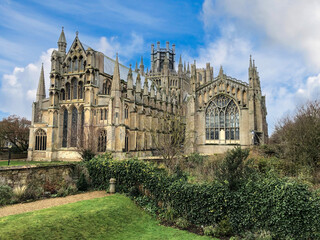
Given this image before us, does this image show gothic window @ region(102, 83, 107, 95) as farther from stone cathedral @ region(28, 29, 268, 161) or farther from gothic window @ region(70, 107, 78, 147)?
gothic window @ region(70, 107, 78, 147)

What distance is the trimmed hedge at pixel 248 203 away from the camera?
9.44 metres

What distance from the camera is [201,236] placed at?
10.7 meters

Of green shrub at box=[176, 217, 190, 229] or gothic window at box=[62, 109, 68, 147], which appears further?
gothic window at box=[62, 109, 68, 147]

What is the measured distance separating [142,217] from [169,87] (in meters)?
58.9

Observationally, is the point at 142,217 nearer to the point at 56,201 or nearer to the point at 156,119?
the point at 56,201

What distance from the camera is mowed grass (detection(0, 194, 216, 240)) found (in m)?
9.04

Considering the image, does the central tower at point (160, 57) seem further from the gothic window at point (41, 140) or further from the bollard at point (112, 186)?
the bollard at point (112, 186)

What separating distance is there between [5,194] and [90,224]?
6968 millimetres

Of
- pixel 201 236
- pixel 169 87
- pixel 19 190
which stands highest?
pixel 169 87

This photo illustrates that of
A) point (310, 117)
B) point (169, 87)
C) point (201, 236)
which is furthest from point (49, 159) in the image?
point (169, 87)

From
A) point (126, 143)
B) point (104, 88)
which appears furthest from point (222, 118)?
point (104, 88)

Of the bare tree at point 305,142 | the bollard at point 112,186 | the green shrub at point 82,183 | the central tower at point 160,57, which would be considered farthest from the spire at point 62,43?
the bare tree at point 305,142

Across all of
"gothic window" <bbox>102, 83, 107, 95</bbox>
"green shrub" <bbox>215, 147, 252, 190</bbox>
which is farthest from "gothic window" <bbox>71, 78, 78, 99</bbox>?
"green shrub" <bbox>215, 147, 252, 190</bbox>

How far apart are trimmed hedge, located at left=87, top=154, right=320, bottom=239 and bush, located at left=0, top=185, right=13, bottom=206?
8247 millimetres
